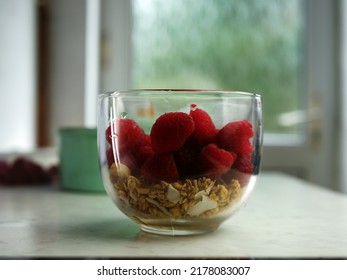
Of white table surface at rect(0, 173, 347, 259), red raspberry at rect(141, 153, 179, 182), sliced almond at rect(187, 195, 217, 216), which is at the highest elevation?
red raspberry at rect(141, 153, 179, 182)

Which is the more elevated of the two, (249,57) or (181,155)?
(249,57)

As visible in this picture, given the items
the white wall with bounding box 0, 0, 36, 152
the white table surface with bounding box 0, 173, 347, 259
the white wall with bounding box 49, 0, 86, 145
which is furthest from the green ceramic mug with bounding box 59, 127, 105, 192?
the white wall with bounding box 49, 0, 86, 145

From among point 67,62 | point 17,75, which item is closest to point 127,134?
point 17,75

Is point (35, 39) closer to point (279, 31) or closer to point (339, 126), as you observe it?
point (279, 31)

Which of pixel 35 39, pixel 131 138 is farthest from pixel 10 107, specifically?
pixel 131 138

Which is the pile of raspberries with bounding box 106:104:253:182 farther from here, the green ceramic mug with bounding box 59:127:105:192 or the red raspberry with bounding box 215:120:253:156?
the green ceramic mug with bounding box 59:127:105:192

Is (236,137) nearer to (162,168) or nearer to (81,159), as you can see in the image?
(162,168)
